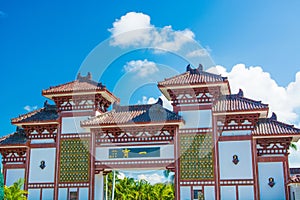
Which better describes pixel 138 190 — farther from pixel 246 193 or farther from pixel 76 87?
pixel 246 193

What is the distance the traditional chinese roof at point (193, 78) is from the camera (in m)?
16.4

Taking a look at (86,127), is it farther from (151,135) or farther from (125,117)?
(151,135)

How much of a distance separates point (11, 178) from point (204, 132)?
860 centimetres

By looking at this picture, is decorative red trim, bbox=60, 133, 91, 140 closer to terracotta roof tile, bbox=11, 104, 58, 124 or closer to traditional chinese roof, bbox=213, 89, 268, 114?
terracotta roof tile, bbox=11, 104, 58, 124

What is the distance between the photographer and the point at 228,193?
50.9ft

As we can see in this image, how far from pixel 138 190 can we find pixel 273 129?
1760 cm

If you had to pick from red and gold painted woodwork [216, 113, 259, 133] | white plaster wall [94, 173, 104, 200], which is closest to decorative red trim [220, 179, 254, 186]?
red and gold painted woodwork [216, 113, 259, 133]

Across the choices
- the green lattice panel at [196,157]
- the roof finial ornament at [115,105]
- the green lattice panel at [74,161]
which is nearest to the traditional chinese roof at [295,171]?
the green lattice panel at [196,157]

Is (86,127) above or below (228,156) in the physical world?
above

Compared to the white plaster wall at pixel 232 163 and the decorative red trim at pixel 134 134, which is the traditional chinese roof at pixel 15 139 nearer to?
the decorative red trim at pixel 134 134

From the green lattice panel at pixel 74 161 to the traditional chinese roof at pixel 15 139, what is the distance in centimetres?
189

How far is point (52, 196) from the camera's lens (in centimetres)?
1706

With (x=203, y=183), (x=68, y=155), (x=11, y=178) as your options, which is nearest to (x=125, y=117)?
(x=68, y=155)

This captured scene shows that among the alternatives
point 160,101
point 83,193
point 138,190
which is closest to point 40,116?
point 83,193
